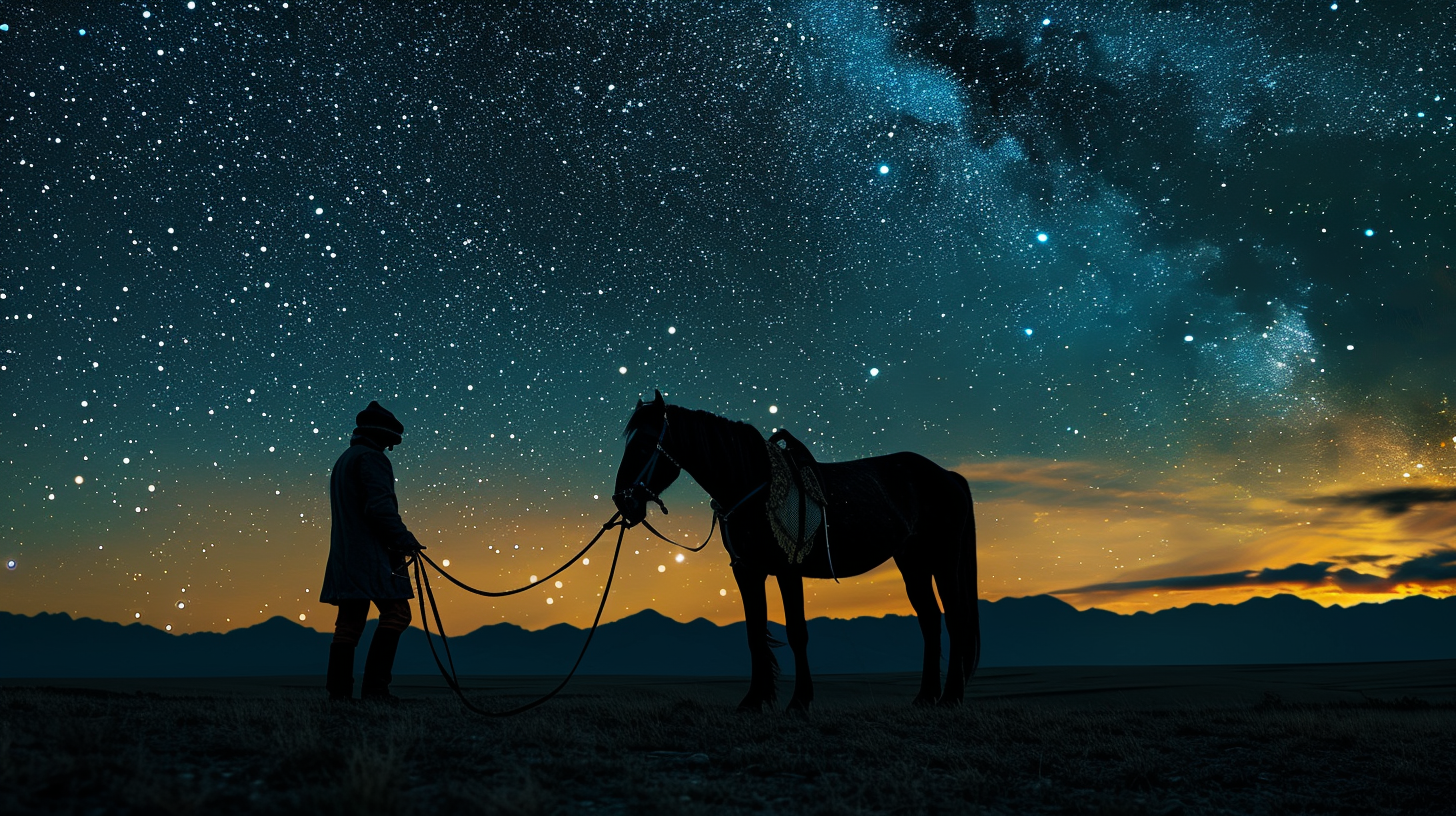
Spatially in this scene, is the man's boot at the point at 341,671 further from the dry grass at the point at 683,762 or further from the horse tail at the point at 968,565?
the horse tail at the point at 968,565

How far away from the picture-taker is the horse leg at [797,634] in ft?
23.8

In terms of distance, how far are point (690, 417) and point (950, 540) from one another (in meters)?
3.72

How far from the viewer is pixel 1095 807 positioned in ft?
13.8

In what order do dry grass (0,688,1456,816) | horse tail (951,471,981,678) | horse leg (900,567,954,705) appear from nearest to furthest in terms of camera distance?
dry grass (0,688,1456,816) → horse leg (900,567,954,705) → horse tail (951,471,981,678)

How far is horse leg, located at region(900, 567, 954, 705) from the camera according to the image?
28.4ft

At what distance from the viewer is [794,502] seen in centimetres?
788

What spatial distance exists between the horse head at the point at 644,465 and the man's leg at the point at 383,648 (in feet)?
7.38

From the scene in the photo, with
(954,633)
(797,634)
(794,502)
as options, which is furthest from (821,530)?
(954,633)

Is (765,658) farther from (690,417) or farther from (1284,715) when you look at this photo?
(1284,715)

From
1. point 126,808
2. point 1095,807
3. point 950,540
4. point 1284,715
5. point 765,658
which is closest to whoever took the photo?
point 126,808

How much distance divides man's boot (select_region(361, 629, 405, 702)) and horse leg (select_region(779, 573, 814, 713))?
11.9 feet

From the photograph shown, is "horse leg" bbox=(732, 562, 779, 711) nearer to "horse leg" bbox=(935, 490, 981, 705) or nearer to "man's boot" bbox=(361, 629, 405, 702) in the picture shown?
"horse leg" bbox=(935, 490, 981, 705)

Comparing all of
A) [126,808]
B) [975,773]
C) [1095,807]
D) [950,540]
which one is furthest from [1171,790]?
[126,808]

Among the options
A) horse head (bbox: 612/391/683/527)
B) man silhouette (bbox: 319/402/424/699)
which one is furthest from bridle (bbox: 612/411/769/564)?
man silhouette (bbox: 319/402/424/699)
